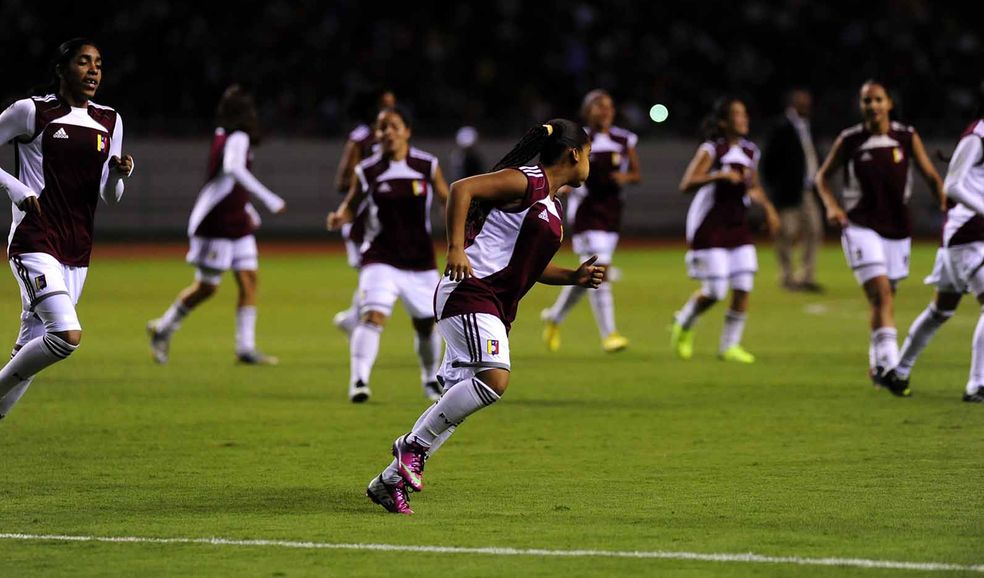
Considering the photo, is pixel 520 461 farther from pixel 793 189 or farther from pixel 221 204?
pixel 793 189

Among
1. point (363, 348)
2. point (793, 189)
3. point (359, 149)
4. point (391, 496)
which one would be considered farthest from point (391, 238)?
point (793, 189)

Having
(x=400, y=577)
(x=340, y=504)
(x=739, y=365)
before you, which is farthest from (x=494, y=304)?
(x=739, y=365)

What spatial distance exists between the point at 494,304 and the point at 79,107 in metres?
3.07

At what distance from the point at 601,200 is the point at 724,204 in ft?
5.18

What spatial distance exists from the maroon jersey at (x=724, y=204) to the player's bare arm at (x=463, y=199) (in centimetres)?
783

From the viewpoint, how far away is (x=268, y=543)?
281 inches

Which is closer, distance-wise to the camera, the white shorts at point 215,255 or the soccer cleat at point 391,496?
the soccer cleat at point 391,496

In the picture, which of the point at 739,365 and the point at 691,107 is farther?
the point at 691,107

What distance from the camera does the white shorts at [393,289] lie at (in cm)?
1249

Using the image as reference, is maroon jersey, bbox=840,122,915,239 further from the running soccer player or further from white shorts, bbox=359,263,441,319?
the running soccer player

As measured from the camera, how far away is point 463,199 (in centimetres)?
761

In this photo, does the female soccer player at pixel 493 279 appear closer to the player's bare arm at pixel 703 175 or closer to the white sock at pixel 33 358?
the white sock at pixel 33 358

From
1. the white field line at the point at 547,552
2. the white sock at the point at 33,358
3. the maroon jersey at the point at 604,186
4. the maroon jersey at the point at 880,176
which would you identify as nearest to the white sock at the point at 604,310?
the maroon jersey at the point at 604,186

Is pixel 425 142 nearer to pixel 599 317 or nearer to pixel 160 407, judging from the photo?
pixel 599 317
